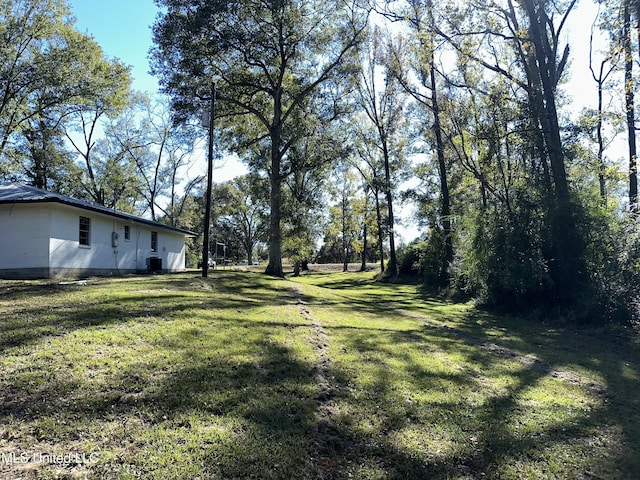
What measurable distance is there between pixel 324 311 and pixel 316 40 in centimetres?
1565

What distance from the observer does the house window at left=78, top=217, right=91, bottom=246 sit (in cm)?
1566

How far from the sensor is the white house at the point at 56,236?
13648mm

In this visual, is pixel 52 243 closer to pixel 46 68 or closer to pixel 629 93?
pixel 46 68

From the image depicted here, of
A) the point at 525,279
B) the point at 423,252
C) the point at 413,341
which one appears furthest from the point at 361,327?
the point at 423,252

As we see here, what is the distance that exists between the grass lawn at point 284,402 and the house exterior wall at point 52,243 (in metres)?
7.47

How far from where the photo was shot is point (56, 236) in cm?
1403

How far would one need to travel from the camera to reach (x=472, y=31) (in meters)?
14.7

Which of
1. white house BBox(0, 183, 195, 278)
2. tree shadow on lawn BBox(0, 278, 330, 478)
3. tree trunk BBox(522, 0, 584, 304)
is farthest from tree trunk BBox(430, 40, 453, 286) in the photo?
white house BBox(0, 183, 195, 278)

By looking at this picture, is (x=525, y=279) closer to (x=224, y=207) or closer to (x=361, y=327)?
(x=361, y=327)

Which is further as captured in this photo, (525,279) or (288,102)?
(288,102)

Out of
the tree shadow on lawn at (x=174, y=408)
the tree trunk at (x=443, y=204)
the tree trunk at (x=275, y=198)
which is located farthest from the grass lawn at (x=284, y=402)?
the tree trunk at (x=275, y=198)

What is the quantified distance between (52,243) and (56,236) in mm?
332

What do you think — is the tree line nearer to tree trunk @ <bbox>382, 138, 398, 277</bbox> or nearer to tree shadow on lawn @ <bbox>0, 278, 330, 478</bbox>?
tree trunk @ <bbox>382, 138, 398, 277</bbox>

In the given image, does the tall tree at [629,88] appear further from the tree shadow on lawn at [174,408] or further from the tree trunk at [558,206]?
the tree shadow on lawn at [174,408]
